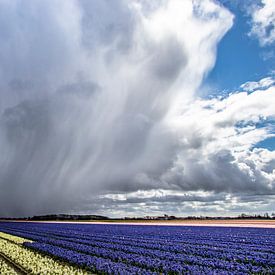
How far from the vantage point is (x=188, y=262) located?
19.2m

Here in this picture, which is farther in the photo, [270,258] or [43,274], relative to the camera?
[270,258]

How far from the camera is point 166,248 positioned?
25578 millimetres

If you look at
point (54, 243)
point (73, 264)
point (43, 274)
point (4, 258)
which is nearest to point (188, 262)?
point (73, 264)

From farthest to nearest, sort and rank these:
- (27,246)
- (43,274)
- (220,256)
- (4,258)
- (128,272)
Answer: (27,246), (4,258), (220,256), (43,274), (128,272)

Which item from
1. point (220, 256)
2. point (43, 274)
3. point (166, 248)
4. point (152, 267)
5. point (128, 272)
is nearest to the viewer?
point (128, 272)

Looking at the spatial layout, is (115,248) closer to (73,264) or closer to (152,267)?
Result: (73,264)

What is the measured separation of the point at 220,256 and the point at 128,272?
320 inches

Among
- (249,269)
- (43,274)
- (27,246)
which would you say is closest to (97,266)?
(43,274)

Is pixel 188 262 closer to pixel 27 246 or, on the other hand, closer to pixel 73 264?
pixel 73 264

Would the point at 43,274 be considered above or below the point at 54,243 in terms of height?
below

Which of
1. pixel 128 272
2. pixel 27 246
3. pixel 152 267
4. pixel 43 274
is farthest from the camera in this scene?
pixel 27 246

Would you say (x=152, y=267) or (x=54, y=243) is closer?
(x=152, y=267)

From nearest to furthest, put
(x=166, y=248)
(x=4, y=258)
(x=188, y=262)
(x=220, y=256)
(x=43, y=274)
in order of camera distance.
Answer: (x=43, y=274), (x=188, y=262), (x=220, y=256), (x=4, y=258), (x=166, y=248)

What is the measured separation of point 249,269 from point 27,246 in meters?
19.0
